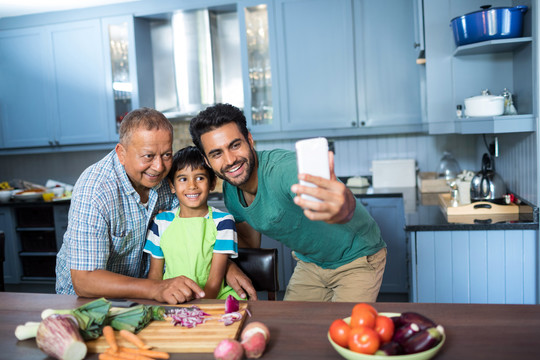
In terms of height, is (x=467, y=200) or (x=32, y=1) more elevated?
(x=32, y=1)

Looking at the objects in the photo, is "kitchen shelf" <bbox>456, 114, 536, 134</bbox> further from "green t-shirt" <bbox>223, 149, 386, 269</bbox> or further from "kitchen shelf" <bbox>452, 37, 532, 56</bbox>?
"green t-shirt" <bbox>223, 149, 386, 269</bbox>

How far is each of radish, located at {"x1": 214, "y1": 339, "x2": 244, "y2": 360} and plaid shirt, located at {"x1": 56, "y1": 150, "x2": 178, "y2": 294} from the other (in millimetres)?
764

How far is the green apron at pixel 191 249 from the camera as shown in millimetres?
1780

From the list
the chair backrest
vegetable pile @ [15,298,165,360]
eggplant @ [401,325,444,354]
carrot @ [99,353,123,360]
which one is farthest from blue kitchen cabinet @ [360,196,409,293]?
carrot @ [99,353,123,360]

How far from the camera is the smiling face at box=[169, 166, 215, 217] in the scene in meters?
1.84

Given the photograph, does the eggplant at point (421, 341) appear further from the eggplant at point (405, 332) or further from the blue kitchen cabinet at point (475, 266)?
the blue kitchen cabinet at point (475, 266)

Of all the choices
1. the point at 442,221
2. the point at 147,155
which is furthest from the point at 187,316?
the point at 442,221

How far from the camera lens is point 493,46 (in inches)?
99.8

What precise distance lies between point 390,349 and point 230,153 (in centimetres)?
92

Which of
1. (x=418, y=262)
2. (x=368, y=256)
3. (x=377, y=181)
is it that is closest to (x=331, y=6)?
(x=377, y=181)

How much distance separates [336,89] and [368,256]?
2.23 metres

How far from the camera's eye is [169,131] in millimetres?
1786

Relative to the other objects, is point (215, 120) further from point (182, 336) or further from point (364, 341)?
point (364, 341)

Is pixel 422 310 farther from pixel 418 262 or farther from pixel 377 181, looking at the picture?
pixel 377 181
